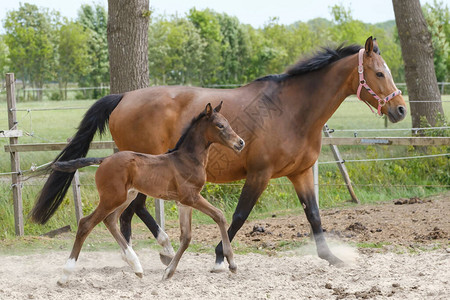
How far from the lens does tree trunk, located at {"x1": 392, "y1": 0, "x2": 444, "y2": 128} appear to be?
35.6ft

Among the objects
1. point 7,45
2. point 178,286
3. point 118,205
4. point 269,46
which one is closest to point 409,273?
point 178,286

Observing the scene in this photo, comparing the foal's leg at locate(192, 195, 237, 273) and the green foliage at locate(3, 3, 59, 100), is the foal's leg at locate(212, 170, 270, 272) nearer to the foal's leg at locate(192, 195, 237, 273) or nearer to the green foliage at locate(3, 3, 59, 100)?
the foal's leg at locate(192, 195, 237, 273)

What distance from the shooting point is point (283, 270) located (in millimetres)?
5207

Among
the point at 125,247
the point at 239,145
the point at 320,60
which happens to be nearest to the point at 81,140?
the point at 125,247

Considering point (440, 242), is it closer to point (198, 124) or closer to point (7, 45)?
point (198, 124)

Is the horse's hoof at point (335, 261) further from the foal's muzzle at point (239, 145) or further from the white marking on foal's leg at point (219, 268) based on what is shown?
the foal's muzzle at point (239, 145)

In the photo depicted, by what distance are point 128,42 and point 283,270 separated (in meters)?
3.87

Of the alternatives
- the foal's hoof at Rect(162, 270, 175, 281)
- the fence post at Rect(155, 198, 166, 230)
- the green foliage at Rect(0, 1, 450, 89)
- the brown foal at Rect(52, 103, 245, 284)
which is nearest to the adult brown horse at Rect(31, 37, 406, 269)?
the foal's hoof at Rect(162, 270, 175, 281)

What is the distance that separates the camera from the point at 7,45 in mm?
49406

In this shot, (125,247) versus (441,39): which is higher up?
(441,39)

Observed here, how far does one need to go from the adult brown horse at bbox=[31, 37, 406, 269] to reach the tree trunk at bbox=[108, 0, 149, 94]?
1.75m

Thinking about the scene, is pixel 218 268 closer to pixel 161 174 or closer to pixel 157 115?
pixel 161 174

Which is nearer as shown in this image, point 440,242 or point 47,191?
point 47,191

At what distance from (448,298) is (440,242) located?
86.7 inches
